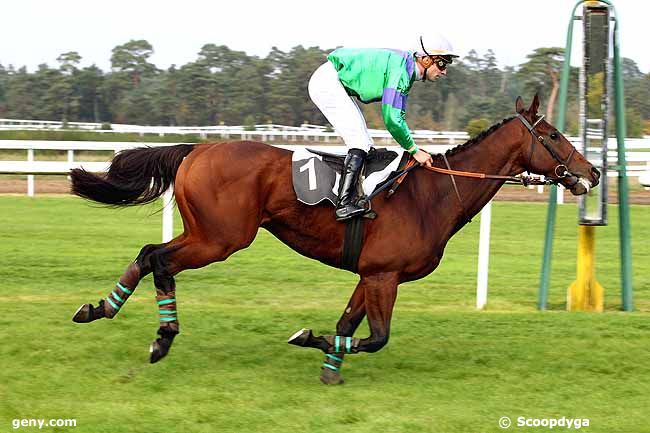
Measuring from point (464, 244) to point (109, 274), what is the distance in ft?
16.5

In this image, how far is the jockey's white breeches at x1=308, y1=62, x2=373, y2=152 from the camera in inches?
214

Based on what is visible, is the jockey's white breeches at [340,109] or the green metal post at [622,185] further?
the green metal post at [622,185]

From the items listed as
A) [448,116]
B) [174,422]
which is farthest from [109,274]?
[448,116]

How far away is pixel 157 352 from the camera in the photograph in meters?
5.45

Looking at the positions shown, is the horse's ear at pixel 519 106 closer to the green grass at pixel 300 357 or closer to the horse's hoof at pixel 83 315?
the green grass at pixel 300 357

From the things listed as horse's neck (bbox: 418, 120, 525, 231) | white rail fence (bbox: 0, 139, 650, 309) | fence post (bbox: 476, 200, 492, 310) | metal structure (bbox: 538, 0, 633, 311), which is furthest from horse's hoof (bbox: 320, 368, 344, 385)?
metal structure (bbox: 538, 0, 633, 311)

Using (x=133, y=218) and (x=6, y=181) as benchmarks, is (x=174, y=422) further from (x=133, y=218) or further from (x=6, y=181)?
(x=6, y=181)

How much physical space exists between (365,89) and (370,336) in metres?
1.42

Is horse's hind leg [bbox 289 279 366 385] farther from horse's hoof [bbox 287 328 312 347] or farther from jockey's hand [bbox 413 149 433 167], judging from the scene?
jockey's hand [bbox 413 149 433 167]

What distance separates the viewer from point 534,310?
7770mm

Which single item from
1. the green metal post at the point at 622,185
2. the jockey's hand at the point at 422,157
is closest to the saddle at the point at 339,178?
the jockey's hand at the point at 422,157

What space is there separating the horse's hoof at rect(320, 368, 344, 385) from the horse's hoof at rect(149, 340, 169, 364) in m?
0.94

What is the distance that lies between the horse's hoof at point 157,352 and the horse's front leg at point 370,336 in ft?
2.52

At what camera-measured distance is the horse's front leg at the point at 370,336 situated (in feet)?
17.3
